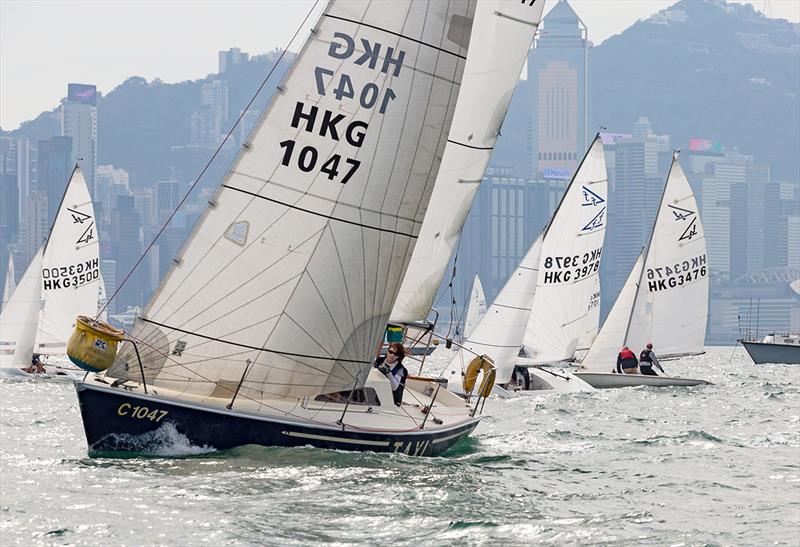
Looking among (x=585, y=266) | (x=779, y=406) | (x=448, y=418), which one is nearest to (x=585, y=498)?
(x=448, y=418)

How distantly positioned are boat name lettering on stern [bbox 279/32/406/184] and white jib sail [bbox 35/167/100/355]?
20.4 metres

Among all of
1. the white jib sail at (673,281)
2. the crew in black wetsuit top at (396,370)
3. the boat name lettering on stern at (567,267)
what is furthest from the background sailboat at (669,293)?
the crew in black wetsuit top at (396,370)

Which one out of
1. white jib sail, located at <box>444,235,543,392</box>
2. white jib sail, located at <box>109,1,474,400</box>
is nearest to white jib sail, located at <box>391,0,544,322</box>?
white jib sail, located at <box>109,1,474,400</box>

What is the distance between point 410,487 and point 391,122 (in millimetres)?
3980

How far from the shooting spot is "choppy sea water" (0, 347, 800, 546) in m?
11.6

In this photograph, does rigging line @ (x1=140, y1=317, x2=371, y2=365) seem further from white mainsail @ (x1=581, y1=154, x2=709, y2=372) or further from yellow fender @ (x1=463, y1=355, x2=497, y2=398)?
white mainsail @ (x1=581, y1=154, x2=709, y2=372)

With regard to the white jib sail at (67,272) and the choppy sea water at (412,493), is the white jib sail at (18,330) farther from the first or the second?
the choppy sea water at (412,493)

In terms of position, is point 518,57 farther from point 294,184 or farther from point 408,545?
point 408,545

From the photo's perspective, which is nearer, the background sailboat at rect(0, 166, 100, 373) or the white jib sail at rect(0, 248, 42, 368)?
the white jib sail at rect(0, 248, 42, 368)

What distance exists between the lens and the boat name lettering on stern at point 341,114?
585 inches

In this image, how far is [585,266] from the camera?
1293 inches

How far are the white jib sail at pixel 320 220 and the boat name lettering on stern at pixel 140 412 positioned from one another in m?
0.67

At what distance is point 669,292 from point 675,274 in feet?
1.52

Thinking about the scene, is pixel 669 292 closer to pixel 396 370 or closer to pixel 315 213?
pixel 396 370
